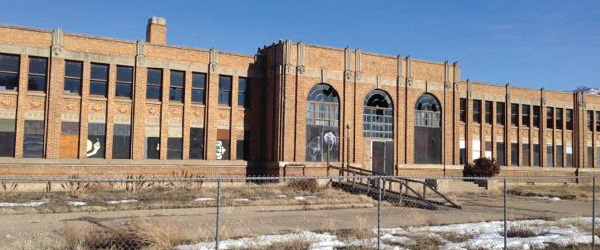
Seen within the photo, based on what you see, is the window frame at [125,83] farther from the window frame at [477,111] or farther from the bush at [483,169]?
the window frame at [477,111]

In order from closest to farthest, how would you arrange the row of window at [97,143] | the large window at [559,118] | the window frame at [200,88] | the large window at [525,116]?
the row of window at [97,143] < the window frame at [200,88] < the large window at [525,116] < the large window at [559,118]

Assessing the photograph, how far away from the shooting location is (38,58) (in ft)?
92.9

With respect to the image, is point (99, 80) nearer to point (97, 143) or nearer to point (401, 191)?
point (97, 143)

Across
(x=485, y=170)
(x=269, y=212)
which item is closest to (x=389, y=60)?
(x=485, y=170)

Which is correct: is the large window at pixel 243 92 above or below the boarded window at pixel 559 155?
above

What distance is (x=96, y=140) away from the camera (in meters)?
29.5

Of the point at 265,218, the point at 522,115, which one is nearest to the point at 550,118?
→ the point at 522,115

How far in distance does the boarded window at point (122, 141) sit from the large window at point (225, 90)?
17.7ft

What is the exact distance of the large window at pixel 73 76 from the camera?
95.0ft

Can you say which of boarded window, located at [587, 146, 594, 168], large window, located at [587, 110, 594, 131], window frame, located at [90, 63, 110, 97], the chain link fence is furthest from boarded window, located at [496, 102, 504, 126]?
window frame, located at [90, 63, 110, 97]

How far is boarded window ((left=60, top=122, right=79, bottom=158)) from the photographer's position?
28.7 m

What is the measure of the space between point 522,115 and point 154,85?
92.2 feet

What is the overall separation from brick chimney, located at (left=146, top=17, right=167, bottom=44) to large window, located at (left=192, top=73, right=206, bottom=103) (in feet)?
11.4

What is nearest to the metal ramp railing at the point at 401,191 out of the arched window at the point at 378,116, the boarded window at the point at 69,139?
the arched window at the point at 378,116
